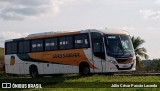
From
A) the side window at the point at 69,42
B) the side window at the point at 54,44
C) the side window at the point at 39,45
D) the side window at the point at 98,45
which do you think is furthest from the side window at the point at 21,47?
the side window at the point at 98,45

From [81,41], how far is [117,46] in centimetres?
267

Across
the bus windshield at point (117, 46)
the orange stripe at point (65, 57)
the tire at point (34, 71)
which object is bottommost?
the tire at point (34, 71)

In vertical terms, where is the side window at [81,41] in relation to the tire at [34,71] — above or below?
above

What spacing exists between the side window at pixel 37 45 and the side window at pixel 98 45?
589cm

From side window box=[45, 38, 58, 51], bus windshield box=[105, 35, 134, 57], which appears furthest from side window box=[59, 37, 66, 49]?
bus windshield box=[105, 35, 134, 57]

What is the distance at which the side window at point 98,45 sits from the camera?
1118 inches

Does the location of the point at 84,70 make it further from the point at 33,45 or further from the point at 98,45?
the point at 33,45

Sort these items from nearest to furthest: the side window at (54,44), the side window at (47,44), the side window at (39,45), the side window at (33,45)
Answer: the side window at (54,44), the side window at (47,44), the side window at (39,45), the side window at (33,45)

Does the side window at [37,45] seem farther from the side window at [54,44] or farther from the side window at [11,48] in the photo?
the side window at [11,48]

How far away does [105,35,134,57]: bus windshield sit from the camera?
28.2m

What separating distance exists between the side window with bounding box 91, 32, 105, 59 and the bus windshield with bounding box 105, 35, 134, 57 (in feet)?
1.29

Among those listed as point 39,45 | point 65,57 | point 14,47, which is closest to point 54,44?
point 65,57

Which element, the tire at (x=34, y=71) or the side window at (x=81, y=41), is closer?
the side window at (x=81, y=41)

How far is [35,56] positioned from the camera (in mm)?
34031
